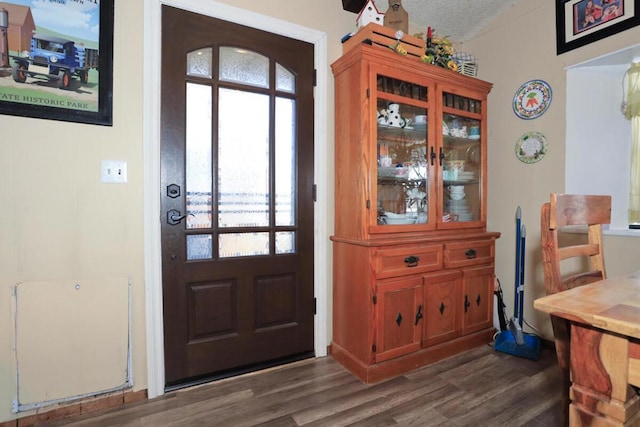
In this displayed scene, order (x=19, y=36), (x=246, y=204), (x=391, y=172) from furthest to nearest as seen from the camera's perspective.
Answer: (x=391, y=172), (x=246, y=204), (x=19, y=36)

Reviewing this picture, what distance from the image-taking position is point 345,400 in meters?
1.70

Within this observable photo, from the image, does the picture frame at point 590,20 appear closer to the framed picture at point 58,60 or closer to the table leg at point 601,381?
the table leg at point 601,381

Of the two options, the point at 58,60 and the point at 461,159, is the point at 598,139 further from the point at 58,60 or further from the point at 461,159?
the point at 58,60

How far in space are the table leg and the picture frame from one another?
7.60 ft

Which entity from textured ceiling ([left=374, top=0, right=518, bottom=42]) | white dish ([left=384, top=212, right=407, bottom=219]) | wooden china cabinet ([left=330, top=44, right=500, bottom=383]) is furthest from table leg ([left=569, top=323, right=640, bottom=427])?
textured ceiling ([left=374, top=0, right=518, bottom=42])

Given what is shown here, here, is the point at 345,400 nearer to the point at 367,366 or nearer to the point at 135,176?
the point at 367,366

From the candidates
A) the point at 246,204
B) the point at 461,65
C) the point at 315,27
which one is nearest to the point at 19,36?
the point at 246,204

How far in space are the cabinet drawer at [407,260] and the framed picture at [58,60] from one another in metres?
1.71

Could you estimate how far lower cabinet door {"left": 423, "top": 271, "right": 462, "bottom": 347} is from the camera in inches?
81.4

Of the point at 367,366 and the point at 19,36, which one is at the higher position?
the point at 19,36

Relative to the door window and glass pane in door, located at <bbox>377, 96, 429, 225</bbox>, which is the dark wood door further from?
glass pane in door, located at <bbox>377, 96, 429, 225</bbox>

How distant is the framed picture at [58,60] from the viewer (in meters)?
1.44

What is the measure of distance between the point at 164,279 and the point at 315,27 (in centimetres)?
193

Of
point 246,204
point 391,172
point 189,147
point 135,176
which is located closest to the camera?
point 135,176
